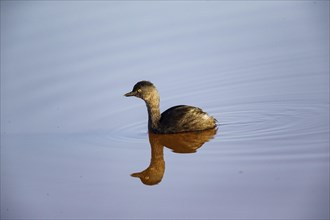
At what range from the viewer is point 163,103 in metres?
14.7

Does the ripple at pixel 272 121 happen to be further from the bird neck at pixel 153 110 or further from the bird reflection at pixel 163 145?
the bird neck at pixel 153 110

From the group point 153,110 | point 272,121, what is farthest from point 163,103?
point 272,121

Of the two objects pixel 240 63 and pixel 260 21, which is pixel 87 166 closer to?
pixel 240 63

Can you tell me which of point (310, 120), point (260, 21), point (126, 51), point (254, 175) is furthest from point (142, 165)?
point (260, 21)

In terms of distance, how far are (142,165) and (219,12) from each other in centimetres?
770

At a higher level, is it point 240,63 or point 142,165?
point 240,63

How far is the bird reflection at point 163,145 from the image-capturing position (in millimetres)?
11469

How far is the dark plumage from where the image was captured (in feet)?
43.6

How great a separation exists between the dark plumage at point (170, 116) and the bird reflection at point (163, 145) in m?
0.10

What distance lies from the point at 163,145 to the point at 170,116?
2.02 feet

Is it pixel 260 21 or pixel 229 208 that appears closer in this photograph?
pixel 229 208

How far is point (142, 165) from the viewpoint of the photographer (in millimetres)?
12055

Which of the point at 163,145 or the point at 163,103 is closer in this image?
the point at 163,145

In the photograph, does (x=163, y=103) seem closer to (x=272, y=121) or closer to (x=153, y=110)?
(x=153, y=110)
